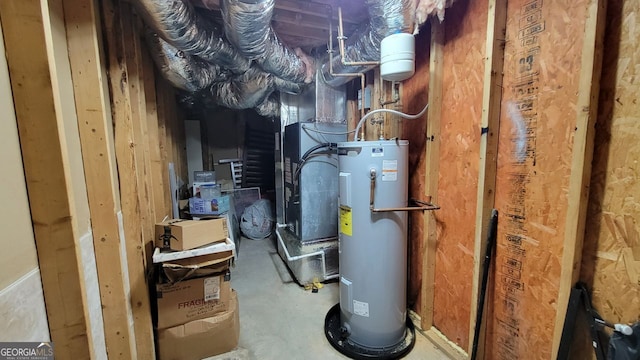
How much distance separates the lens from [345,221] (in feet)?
6.05

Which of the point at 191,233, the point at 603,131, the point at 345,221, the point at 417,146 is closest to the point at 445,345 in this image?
the point at 345,221

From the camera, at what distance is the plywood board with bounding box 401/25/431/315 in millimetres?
1901

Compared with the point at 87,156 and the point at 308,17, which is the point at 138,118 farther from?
the point at 308,17

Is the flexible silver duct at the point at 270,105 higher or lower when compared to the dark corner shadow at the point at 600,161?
higher

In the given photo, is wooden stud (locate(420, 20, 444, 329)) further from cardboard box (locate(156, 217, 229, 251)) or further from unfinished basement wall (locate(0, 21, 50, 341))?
unfinished basement wall (locate(0, 21, 50, 341))

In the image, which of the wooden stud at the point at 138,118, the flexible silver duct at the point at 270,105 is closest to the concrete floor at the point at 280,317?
the wooden stud at the point at 138,118

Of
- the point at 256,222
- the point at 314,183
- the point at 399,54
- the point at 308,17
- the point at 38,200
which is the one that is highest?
the point at 308,17

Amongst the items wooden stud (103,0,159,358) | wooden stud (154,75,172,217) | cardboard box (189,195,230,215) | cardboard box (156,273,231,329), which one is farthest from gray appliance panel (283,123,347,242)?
wooden stud (103,0,159,358)

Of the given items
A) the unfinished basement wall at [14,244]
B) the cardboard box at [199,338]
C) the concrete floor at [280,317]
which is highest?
the unfinished basement wall at [14,244]

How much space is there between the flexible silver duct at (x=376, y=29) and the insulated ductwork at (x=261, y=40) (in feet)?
1.18

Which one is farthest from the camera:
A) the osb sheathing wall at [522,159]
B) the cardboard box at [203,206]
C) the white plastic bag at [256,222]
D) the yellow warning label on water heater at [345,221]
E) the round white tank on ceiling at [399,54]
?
the white plastic bag at [256,222]

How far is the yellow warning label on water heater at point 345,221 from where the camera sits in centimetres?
180

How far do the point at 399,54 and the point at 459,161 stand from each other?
29.3 inches

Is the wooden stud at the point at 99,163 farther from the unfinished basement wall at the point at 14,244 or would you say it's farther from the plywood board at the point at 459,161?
the plywood board at the point at 459,161
